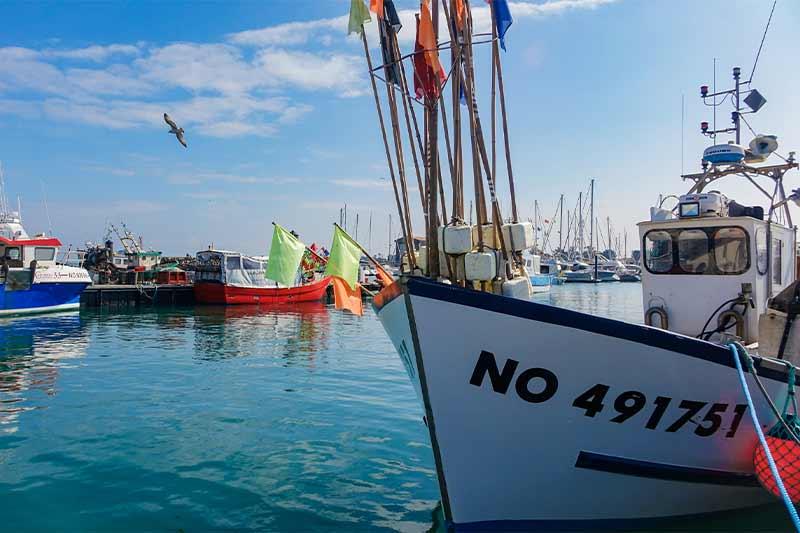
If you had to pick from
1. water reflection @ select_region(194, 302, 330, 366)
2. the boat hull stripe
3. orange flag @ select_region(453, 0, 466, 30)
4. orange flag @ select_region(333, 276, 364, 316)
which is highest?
orange flag @ select_region(453, 0, 466, 30)

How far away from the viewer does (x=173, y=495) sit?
287 inches

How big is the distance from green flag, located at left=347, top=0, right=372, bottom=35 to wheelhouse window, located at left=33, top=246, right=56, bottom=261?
2935 centimetres

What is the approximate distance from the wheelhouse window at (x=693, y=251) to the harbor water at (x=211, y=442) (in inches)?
120

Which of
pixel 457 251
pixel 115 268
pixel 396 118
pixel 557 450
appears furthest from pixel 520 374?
pixel 115 268

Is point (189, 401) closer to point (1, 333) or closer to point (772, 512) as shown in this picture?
point (772, 512)

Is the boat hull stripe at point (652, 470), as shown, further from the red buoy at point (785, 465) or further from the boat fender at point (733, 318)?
the boat fender at point (733, 318)

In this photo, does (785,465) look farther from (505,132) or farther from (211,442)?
(211,442)

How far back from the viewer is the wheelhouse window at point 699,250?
7.59m

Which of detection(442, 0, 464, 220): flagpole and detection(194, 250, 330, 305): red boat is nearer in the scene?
detection(442, 0, 464, 220): flagpole

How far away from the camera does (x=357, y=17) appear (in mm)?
6664

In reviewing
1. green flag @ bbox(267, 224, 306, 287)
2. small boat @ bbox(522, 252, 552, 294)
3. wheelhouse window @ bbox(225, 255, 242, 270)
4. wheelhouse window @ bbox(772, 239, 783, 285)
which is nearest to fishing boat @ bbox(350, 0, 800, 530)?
wheelhouse window @ bbox(772, 239, 783, 285)

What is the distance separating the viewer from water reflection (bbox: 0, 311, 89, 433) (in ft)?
38.9

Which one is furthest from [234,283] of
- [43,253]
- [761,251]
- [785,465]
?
[785,465]

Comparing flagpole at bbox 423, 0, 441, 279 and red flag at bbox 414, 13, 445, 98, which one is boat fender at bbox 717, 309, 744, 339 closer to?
flagpole at bbox 423, 0, 441, 279
